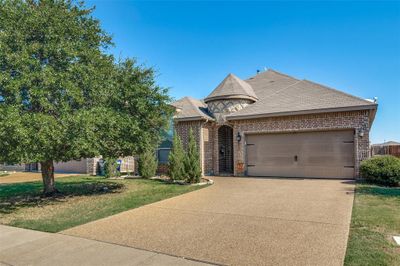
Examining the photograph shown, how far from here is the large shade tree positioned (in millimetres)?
6816

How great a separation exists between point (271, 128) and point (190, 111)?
208 inches

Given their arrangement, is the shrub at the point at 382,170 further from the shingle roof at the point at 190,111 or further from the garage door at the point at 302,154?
the shingle roof at the point at 190,111

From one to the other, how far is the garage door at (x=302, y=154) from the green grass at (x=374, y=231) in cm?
501

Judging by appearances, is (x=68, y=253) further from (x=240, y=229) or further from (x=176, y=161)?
(x=176, y=161)

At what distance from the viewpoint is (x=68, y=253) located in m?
4.30

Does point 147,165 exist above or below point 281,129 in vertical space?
below

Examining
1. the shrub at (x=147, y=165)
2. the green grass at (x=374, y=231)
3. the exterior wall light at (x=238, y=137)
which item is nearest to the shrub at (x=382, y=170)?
the green grass at (x=374, y=231)

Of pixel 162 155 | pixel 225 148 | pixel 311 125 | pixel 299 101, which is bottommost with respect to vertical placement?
pixel 162 155

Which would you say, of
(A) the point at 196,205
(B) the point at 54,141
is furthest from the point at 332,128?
(B) the point at 54,141

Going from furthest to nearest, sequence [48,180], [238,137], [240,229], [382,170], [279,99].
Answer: [279,99] → [238,137] → [382,170] → [48,180] → [240,229]

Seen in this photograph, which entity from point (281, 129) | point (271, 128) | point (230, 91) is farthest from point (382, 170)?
point (230, 91)

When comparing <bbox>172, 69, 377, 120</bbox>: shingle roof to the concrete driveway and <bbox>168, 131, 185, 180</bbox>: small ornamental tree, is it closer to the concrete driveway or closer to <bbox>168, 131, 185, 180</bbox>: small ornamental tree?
<bbox>168, 131, 185, 180</bbox>: small ornamental tree

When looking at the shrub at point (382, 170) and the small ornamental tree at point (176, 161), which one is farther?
the small ornamental tree at point (176, 161)

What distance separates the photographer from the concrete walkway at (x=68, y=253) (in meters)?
3.94
